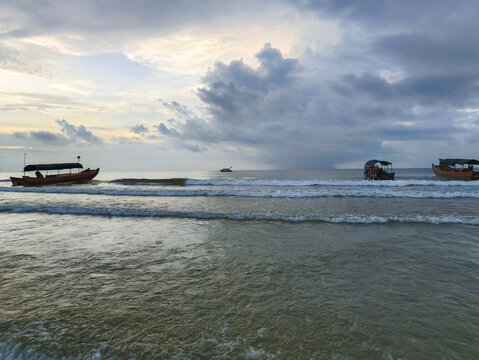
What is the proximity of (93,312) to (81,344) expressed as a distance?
0.86m

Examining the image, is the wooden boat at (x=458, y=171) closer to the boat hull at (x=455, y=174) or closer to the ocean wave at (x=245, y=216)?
the boat hull at (x=455, y=174)

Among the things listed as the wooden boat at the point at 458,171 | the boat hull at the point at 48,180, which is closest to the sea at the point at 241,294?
the boat hull at the point at 48,180

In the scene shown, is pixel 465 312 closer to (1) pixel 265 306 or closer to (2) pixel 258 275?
(1) pixel 265 306

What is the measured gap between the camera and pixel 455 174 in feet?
147

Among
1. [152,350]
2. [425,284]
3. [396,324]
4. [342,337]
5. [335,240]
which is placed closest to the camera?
[152,350]

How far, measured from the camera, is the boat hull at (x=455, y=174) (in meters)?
40.4

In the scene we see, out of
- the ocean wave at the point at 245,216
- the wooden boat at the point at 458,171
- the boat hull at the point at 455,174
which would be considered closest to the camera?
the ocean wave at the point at 245,216

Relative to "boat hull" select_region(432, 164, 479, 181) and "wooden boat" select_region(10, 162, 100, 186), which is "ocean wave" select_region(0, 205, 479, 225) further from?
"boat hull" select_region(432, 164, 479, 181)

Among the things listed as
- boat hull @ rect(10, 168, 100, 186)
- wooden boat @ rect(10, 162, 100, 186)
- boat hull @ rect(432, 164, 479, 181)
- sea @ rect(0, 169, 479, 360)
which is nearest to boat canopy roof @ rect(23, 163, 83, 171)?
wooden boat @ rect(10, 162, 100, 186)

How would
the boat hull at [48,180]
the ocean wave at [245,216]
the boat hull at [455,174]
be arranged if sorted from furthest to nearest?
the boat hull at [455,174]
the boat hull at [48,180]
the ocean wave at [245,216]

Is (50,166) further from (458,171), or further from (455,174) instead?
(458,171)

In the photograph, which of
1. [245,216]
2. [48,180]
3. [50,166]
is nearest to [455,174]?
[245,216]

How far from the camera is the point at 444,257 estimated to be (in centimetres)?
673

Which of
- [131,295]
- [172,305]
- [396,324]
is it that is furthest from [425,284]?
[131,295]
